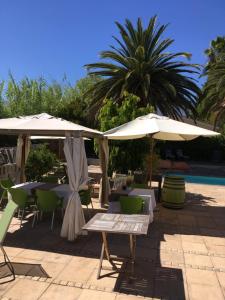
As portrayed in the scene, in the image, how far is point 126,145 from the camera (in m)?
11.9

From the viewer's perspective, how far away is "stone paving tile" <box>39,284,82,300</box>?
4.01m

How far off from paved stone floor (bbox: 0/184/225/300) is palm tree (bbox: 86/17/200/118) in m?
10.7

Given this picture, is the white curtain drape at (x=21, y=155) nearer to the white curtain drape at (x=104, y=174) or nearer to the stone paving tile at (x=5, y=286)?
the white curtain drape at (x=104, y=174)

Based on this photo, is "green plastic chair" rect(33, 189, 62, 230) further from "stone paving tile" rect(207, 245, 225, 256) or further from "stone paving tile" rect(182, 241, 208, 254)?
"stone paving tile" rect(207, 245, 225, 256)

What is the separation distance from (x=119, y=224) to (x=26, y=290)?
1529mm

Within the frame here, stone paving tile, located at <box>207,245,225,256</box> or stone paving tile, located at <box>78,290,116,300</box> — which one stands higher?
stone paving tile, located at <box>207,245,225,256</box>

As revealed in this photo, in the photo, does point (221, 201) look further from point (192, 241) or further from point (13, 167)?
point (13, 167)

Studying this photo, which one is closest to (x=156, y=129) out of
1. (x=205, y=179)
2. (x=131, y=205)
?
(x=131, y=205)

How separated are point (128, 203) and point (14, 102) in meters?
37.0

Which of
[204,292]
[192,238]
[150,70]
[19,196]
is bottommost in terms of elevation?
[204,292]

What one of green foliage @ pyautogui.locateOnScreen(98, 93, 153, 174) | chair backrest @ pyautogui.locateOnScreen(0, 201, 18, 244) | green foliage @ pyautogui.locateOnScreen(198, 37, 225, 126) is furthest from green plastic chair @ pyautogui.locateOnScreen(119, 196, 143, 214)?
green foliage @ pyautogui.locateOnScreen(198, 37, 225, 126)

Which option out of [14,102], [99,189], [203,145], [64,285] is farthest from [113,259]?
[14,102]

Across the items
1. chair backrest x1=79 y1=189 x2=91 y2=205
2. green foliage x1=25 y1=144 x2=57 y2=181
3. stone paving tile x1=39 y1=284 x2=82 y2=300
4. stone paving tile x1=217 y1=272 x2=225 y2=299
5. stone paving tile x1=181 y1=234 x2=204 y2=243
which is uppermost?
green foliage x1=25 y1=144 x2=57 y2=181

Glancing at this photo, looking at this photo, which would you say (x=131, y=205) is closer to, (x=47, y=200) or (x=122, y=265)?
(x=122, y=265)
